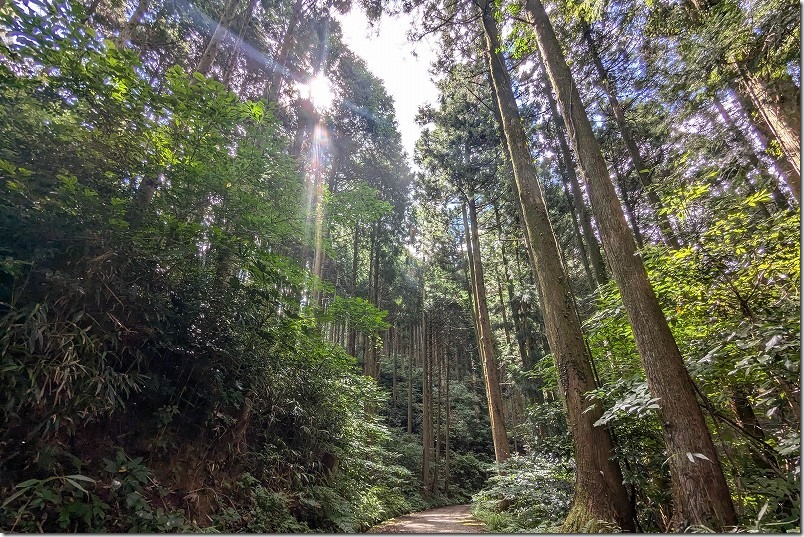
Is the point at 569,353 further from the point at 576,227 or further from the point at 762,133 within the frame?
the point at 576,227

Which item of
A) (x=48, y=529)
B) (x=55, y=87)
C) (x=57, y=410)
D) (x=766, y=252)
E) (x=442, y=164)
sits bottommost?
(x=48, y=529)

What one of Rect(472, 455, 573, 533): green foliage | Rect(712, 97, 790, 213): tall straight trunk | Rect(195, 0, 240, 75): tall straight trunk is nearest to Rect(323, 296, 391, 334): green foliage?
Rect(472, 455, 573, 533): green foliage

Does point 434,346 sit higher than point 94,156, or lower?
higher

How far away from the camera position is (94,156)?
10.7 feet

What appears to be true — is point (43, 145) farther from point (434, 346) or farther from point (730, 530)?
point (434, 346)

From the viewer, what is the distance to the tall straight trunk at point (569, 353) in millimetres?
3498

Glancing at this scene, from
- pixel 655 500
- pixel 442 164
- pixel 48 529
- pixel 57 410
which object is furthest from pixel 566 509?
pixel 442 164

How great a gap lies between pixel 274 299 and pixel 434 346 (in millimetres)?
16272

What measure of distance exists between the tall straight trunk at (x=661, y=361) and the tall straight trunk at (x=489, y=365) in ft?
22.4

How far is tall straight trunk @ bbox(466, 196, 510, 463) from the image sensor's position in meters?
9.10

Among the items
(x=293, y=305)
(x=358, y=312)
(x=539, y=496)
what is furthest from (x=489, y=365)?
(x=293, y=305)

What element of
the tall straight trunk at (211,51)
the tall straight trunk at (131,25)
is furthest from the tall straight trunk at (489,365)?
the tall straight trunk at (131,25)

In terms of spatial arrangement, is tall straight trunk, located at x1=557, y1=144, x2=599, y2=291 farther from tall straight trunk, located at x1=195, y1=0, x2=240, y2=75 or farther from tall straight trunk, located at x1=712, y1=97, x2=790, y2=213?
tall straight trunk, located at x1=195, y1=0, x2=240, y2=75

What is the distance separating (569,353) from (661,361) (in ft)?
4.07
